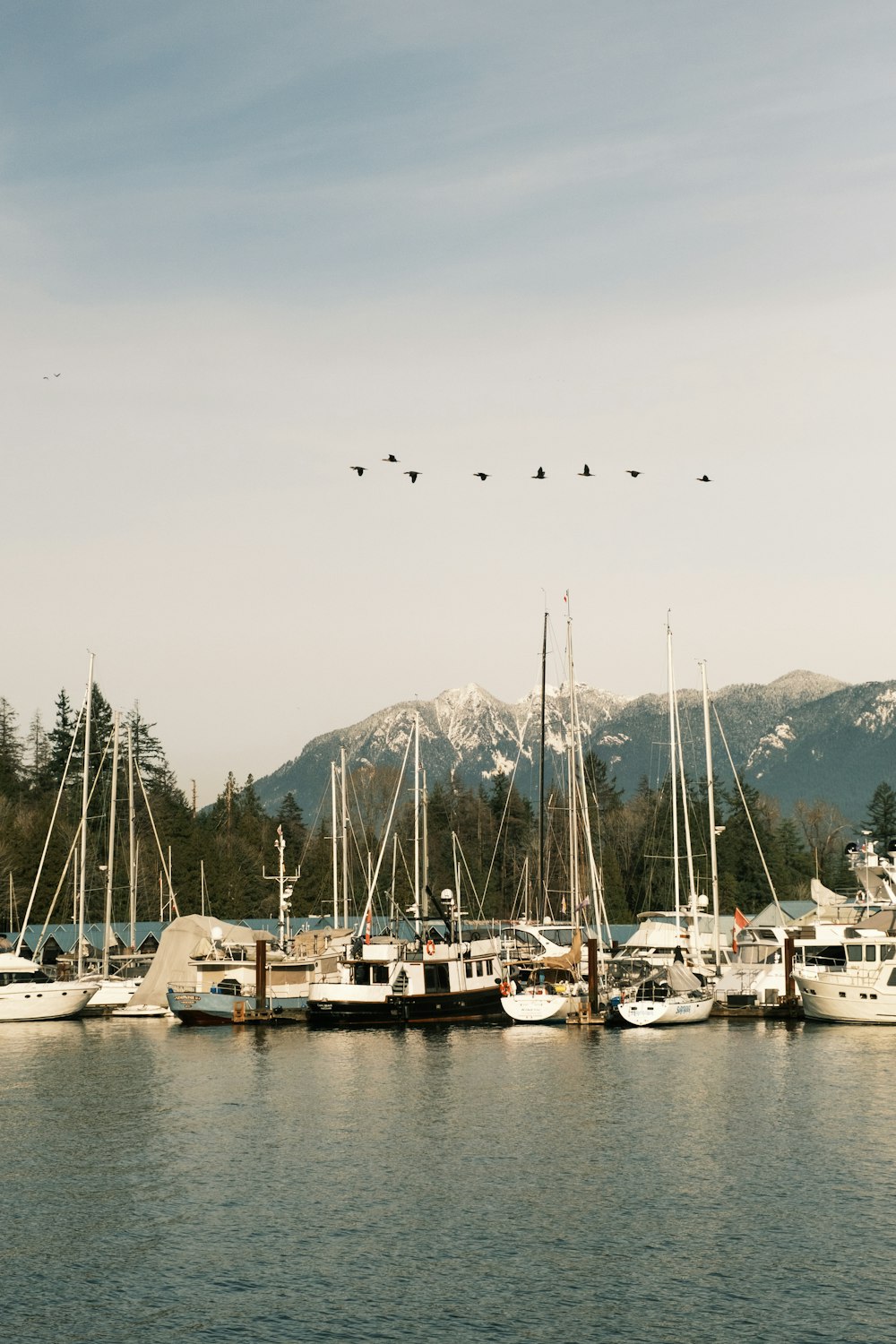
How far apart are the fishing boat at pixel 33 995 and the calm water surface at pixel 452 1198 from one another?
21274 millimetres

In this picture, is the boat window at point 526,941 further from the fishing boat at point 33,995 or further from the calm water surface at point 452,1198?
the fishing boat at point 33,995

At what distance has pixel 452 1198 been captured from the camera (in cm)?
3934

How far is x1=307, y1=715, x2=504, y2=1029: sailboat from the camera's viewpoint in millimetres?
78500

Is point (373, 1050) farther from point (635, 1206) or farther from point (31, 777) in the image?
point (31, 777)

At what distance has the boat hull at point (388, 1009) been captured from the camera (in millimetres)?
78375

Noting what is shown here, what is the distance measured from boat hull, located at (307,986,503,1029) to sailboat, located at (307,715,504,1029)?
0.05 m

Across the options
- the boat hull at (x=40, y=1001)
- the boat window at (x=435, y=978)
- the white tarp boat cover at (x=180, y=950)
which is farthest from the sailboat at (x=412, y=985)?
the boat hull at (x=40, y=1001)

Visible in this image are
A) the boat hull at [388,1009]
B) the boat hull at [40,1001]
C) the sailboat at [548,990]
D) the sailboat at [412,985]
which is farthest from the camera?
the boat hull at [40,1001]

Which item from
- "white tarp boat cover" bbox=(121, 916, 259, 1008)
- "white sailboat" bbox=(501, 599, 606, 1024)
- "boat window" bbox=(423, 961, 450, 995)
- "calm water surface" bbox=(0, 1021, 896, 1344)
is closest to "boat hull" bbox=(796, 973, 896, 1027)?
"calm water surface" bbox=(0, 1021, 896, 1344)

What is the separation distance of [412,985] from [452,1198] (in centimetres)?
4000

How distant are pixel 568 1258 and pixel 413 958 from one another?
46.5m

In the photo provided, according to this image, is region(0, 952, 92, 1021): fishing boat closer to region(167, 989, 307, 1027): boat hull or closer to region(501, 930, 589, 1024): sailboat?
region(167, 989, 307, 1027): boat hull

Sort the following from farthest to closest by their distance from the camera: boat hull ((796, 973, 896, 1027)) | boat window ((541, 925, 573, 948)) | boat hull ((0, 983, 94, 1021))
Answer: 1. boat window ((541, 925, 573, 948))
2. boat hull ((0, 983, 94, 1021))
3. boat hull ((796, 973, 896, 1027))

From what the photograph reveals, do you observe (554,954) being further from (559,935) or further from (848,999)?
(848,999)
